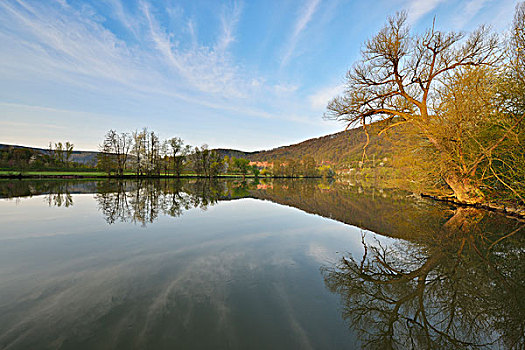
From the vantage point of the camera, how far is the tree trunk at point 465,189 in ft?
36.8

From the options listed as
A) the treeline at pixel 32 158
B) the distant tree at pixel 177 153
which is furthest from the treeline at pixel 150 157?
the treeline at pixel 32 158

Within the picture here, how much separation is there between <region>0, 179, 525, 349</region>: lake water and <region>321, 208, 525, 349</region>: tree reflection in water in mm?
17

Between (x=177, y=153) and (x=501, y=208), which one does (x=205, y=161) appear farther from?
(x=501, y=208)

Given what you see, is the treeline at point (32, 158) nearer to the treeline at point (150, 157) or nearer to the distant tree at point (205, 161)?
the treeline at point (150, 157)

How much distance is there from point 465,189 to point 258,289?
1353 centimetres

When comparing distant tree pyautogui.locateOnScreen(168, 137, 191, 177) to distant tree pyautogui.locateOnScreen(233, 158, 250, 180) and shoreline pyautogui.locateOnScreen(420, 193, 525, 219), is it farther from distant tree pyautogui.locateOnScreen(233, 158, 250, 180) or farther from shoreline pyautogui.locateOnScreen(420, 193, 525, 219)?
shoreline pyautogui.locateOnScreen(420, 193, 525, 219)

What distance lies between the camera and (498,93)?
8336 mm

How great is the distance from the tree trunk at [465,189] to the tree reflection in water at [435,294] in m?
6.72

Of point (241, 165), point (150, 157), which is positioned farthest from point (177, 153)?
point (241, 165)

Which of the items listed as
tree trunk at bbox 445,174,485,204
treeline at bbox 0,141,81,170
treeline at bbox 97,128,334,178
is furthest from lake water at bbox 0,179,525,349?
treeline at bbox 0,141,81,170

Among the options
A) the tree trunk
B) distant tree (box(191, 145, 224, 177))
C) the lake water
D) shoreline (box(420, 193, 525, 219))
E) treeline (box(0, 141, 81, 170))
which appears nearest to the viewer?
the lake water

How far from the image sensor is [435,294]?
3.29 meters

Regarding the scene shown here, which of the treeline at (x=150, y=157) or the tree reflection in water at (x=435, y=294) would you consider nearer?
the tree reflection in water at (x=435, y=294)

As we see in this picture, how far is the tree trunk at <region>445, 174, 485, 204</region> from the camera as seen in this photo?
1120cm
